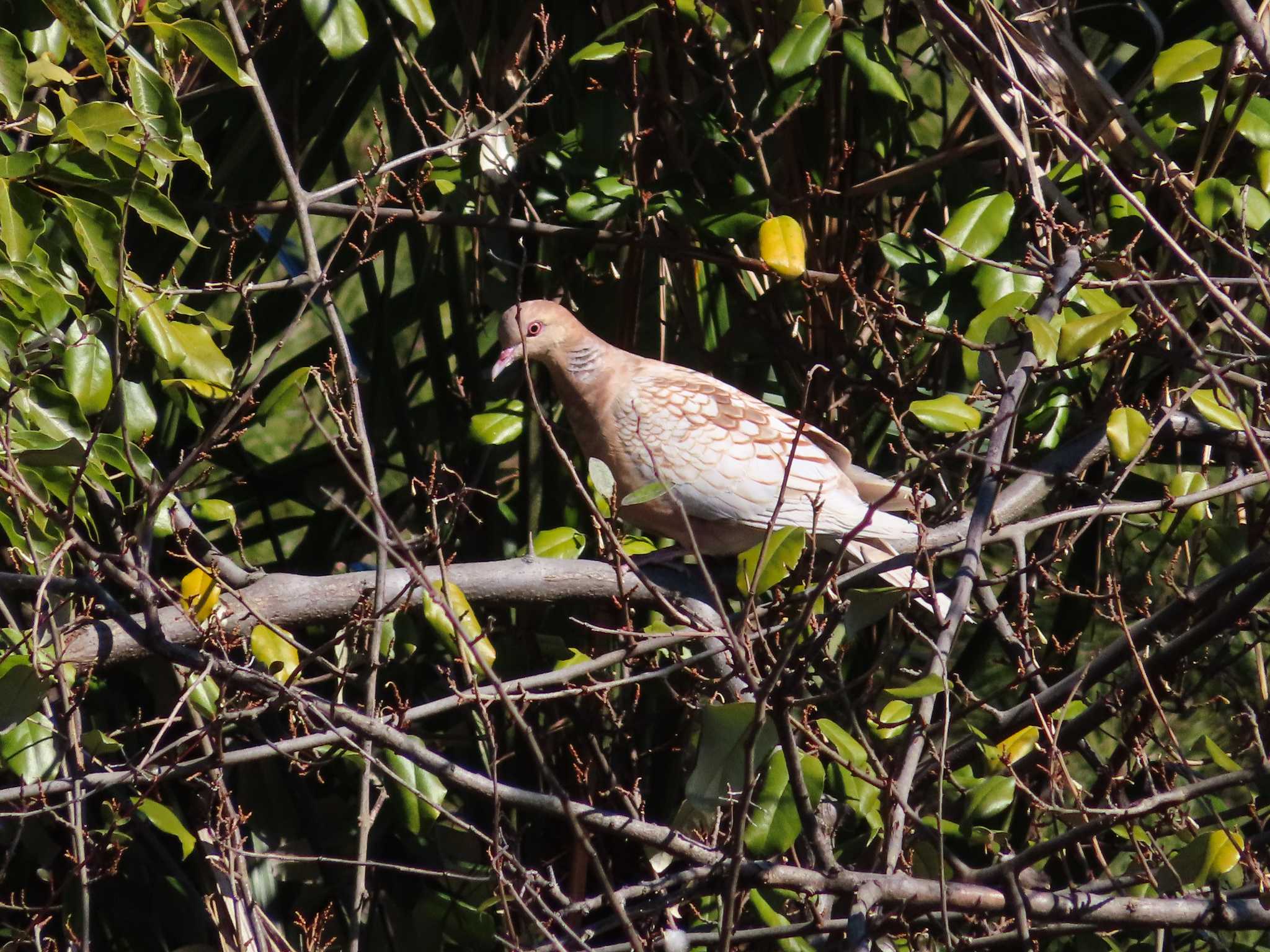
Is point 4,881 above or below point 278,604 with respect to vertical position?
below

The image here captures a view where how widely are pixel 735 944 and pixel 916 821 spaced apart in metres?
0.71

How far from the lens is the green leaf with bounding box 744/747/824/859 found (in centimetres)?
206

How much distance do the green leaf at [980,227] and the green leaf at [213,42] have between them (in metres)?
1.52

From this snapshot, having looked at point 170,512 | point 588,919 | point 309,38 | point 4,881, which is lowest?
point 588,919

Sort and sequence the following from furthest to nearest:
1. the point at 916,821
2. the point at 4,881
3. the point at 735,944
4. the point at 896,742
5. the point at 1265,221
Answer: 1. the point at 4,881
2. the point at 896,742
3. the point at 1265,221
4. the point at 735,944
5. the point at 916,821

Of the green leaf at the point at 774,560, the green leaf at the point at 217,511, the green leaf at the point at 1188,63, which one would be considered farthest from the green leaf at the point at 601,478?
the green leaf at the point at 1188,63

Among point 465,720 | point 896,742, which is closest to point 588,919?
point 465,720

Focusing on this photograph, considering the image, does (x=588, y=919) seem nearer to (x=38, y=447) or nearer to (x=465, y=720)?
(x=465, y=720)

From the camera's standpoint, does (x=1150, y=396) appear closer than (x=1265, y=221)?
No

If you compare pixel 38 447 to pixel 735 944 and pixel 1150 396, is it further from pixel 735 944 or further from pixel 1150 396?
pixel 1150 396

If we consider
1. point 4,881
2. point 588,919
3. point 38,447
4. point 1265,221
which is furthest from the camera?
point 588,919

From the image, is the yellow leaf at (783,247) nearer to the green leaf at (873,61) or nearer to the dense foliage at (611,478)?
the dense foliage at (611,478)

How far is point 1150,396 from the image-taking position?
3.71m

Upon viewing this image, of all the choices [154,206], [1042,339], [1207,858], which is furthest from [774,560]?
[154,206]
